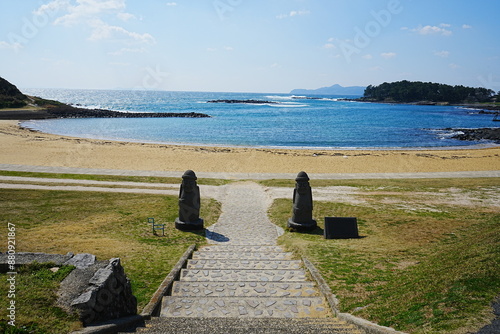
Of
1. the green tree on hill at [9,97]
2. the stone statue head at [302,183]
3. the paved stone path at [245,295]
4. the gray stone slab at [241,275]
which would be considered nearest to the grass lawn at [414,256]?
the paved stone path at [245,295]

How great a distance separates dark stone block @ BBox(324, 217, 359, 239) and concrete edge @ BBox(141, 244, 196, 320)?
5026 mm

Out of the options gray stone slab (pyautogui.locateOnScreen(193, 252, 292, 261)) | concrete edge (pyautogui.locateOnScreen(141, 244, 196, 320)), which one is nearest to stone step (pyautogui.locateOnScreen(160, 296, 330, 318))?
concrete edge (pyautogui.locateOnScreen(141, 244, 196, 320))

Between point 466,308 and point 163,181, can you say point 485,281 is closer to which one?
point 466,308

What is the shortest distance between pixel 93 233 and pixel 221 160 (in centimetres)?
2085

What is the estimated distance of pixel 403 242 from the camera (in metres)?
11.4

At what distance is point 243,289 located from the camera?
7840mm

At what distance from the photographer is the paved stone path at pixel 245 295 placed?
5828 millimetres

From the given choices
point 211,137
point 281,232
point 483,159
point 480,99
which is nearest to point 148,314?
point 281,232

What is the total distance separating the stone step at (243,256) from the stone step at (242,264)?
1.24ft

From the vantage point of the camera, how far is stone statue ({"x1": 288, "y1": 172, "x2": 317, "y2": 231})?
1332 centimetres

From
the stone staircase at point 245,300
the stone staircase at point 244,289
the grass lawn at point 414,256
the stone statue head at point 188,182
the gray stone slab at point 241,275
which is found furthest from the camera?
the stone statue head at point 188,182

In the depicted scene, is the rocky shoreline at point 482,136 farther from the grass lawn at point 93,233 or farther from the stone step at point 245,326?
the stone step at point 245,326

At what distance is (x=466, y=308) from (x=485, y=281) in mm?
1110

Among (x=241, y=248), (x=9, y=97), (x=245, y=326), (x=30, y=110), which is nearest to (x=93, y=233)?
(x=241, y=248)
